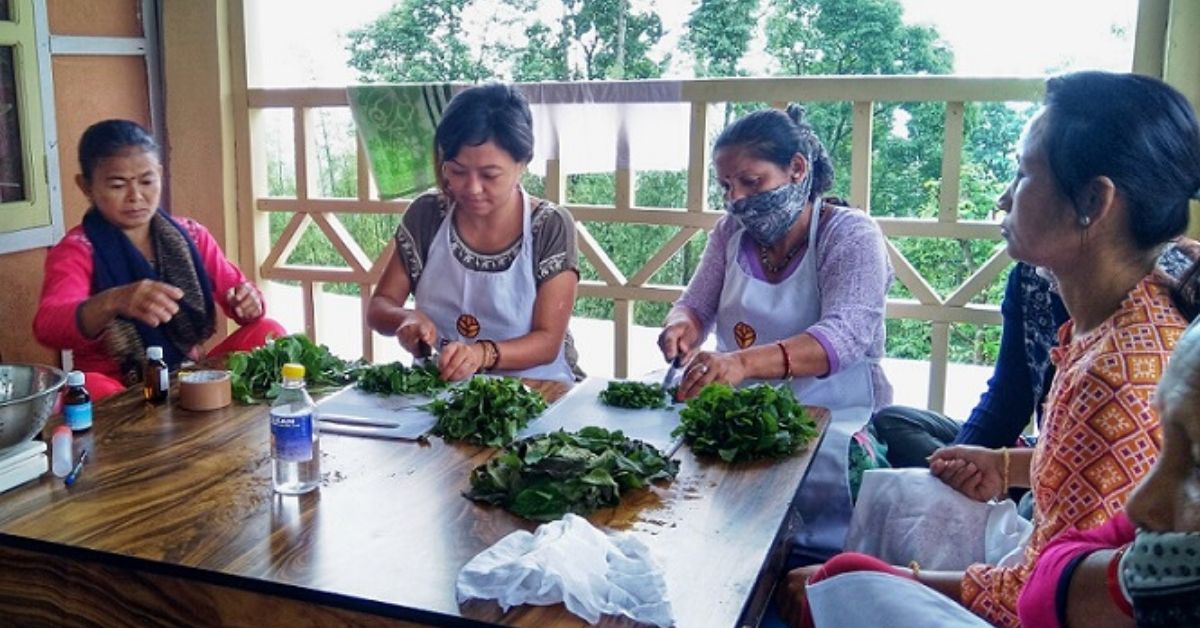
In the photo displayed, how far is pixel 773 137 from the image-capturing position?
8.25 feet

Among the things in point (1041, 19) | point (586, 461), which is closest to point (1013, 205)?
point (586, 461)

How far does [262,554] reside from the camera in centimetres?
139

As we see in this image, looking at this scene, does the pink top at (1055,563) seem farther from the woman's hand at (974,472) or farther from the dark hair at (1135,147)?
the woman's hand at (974,472)

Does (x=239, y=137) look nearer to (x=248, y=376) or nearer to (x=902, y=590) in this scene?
(x=248, y=376)

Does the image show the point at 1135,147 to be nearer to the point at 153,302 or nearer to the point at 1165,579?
the point at 1165,579

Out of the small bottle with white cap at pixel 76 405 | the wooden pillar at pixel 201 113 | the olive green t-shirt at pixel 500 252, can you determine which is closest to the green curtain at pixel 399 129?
the wooden pillar at pixel 201 113

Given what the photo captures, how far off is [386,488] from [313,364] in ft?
2.51

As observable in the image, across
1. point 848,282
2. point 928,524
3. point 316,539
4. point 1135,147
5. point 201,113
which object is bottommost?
point 928,524

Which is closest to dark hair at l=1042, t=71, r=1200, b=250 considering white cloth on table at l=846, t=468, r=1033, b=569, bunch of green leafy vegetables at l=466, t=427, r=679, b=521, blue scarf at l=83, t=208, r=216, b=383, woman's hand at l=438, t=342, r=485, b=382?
white cloth on table at l=846, t=468, r=1033, b=569

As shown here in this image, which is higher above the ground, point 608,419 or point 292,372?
point 292,372

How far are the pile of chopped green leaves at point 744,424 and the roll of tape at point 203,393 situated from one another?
0.97 m

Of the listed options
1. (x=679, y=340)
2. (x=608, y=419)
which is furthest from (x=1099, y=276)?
(x=679, y=340)

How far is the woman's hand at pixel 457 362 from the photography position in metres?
2.33

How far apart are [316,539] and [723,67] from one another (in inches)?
106
